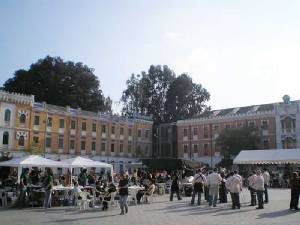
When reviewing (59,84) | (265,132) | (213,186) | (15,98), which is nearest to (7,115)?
(15,98)

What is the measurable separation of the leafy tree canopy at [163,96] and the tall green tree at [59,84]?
781 cm

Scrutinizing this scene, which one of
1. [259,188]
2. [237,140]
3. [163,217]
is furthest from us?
[237,140]

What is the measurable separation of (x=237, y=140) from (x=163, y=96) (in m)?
23.1

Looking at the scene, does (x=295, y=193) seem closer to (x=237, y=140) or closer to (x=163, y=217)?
(x=163, y=217)

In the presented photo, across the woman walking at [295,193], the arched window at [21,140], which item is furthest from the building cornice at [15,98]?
the woman walking at [295,193]

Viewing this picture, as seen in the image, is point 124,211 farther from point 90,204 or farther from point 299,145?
point 299,145

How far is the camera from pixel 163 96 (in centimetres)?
6888

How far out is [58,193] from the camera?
18.7 m

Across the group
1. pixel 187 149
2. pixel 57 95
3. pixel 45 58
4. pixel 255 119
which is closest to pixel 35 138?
pixel 57 95

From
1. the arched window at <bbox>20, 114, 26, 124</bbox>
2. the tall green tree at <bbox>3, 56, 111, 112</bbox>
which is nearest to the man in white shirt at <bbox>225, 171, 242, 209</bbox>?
the arched window at <bbox>20, 114, 26, 124</bbox>

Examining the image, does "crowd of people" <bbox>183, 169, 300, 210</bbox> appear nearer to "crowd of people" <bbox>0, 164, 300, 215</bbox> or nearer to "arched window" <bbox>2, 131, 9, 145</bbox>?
"crowd of people" <bbox>0, 164, 300, 215</bbox>

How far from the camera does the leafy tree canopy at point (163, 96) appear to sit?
6638cm

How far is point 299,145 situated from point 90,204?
37.5 metres

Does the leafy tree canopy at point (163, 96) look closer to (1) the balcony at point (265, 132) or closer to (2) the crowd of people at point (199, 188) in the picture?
(1) the balcony at point (265, 132)
